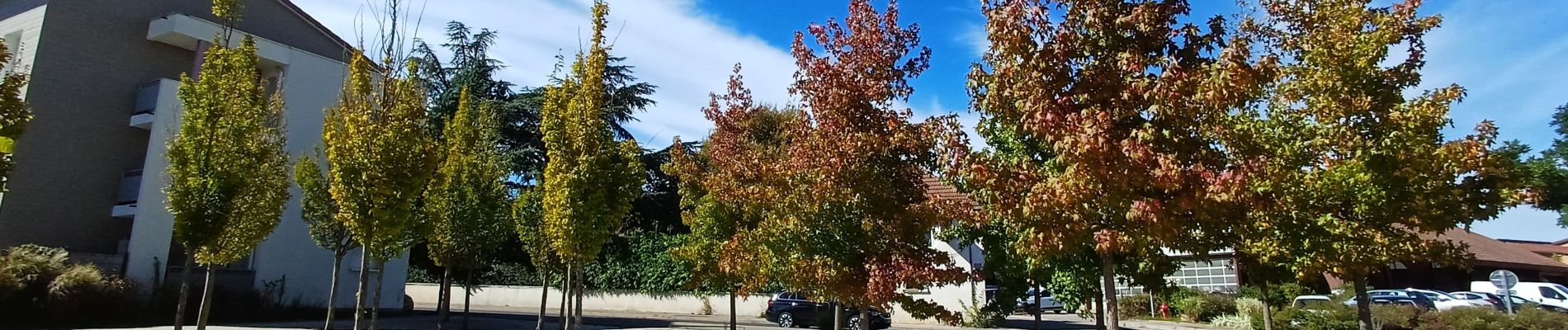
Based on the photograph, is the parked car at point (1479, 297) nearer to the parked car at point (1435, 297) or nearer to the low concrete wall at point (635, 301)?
the parked car at point (1435, 297)

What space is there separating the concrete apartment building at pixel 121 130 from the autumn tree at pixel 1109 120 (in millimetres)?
Answer: 15657

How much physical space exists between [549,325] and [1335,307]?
19566 mm

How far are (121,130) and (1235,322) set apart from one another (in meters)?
29.8

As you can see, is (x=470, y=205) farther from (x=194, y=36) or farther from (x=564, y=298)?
(x=194, y=36)

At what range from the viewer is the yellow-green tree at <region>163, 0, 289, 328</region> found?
1105 centimetres

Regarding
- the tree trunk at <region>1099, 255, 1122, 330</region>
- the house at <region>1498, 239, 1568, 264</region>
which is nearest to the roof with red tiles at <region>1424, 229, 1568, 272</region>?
the house at <region>1498, 239, 1568, 264</region>

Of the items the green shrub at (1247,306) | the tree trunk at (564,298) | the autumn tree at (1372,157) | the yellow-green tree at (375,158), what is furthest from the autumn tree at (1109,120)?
the green shrub at (1247,306)

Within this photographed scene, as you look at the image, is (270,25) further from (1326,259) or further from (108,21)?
(1326,259)

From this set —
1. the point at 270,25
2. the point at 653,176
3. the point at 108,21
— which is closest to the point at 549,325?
the point at 653,176

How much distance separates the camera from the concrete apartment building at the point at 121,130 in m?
18.0

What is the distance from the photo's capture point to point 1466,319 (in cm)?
1653

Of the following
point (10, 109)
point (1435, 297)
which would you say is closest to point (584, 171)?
point (10, 109)

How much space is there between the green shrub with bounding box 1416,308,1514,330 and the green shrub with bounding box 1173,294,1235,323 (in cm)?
885

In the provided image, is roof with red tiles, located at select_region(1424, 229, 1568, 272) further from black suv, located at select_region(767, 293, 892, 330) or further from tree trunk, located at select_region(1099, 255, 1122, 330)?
tree trunk, located at select_region(1099, 255, 1122, 330)
